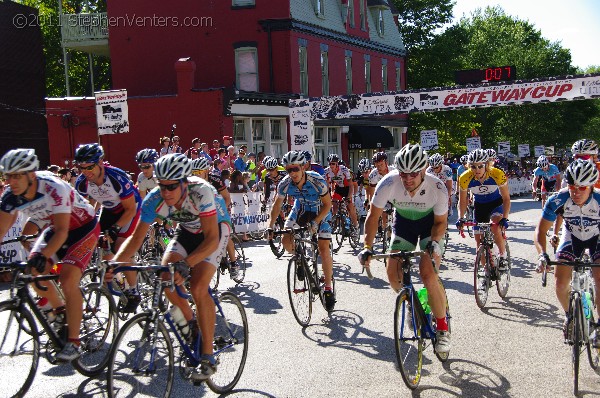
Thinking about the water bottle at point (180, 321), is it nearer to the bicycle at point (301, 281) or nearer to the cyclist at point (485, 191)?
the bicycle at point (301, 281)

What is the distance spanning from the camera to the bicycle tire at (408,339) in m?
5.88

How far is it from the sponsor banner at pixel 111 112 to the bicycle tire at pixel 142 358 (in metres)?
11.8

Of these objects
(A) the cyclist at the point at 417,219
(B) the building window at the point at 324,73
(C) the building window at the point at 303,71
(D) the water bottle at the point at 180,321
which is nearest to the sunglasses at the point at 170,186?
(D) the water bottle at the point at 180,321

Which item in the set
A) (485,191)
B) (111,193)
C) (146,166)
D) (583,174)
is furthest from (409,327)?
(146,166)

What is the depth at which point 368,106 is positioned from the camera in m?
25.1

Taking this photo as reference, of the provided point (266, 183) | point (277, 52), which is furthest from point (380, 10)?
point (266, 183)

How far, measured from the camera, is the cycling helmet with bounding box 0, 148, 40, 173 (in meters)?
6.08

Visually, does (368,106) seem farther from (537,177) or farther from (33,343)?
(33,343)

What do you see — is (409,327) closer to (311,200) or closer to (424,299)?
(424,299)

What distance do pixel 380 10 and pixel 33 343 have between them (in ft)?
127

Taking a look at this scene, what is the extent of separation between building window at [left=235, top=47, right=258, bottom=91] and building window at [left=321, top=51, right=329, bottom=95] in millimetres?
4573

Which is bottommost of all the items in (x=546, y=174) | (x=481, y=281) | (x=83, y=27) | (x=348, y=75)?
(x=481, y=281)

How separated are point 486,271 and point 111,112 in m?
10.6

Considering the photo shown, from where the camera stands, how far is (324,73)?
34.8m
